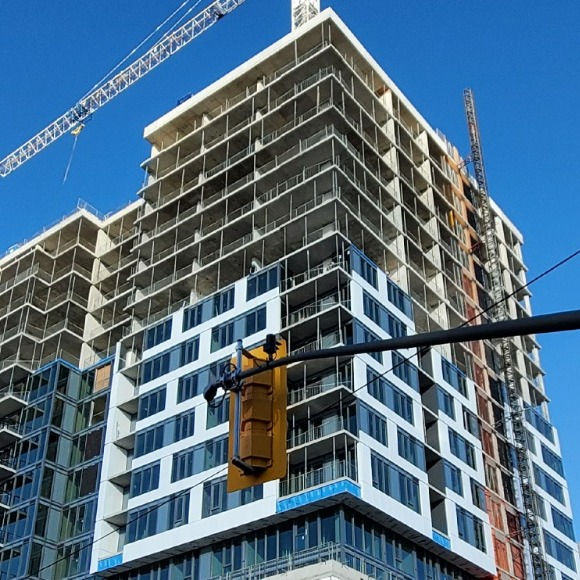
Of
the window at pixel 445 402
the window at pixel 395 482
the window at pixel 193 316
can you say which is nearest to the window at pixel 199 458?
the window at pixel 395 482

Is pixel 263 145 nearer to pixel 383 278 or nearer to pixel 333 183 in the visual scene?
pixel 333 183

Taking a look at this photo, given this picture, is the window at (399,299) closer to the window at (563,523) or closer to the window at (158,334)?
the window at (158,334)

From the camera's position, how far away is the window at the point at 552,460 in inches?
3068

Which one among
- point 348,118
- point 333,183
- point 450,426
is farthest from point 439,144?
point 450,426

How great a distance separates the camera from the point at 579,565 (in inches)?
2985

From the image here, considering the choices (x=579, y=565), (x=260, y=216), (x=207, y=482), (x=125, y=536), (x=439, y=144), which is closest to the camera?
(x=207, y=482)

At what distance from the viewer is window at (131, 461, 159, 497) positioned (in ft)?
199

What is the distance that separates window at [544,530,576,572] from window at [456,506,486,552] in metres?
10.7

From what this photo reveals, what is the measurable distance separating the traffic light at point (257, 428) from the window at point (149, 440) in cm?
5139

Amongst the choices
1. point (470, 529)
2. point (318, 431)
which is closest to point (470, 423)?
point (470, 529)

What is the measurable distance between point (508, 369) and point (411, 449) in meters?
23.4

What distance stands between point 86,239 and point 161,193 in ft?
40.5

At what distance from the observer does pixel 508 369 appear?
78.6 meters

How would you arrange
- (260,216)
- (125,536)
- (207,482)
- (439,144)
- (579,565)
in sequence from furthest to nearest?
(439,144)
(579,565)
(260,216)
(125,536)
(207,482)
